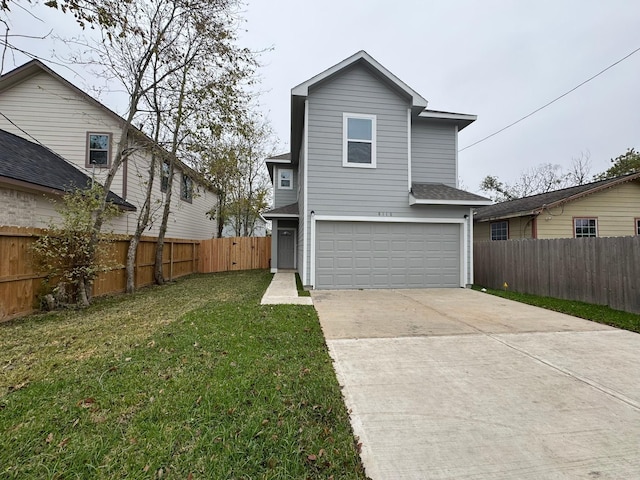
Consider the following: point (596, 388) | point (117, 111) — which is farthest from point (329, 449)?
point (117, 111)

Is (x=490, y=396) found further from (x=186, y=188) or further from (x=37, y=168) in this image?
(x=186, y=188)

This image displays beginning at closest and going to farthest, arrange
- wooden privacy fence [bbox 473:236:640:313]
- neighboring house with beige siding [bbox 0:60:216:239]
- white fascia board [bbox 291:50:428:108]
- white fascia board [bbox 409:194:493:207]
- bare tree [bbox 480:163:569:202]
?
wooden privacy fence [bbox 473:236:640:313]
white fascia board [bbox 291:50:428:108]
white fascia board [bbox 409:194:493:207]
neighboring house with beige siding [bbox 0:60:216:239]
bare tree [bbox 480:163:569:202]

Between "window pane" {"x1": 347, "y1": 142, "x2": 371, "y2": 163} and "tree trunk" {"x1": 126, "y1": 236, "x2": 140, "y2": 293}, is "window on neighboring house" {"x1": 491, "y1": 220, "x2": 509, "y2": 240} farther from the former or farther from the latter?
"tree trunk" {"x1": 126, "y1": 236, "x2": 140, "y2": 293}

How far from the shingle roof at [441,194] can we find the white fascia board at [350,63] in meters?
2.59

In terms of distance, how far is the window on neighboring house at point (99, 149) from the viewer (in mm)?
11180

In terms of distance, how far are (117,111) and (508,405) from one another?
1339cm

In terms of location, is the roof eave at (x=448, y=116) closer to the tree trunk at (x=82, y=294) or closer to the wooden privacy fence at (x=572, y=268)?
the wooden privacy fence at (x=572, y=268)

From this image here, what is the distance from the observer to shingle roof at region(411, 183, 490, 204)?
916cm

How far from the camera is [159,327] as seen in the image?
510cm

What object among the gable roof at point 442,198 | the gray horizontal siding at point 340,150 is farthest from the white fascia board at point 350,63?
the gable roof at point 442,198

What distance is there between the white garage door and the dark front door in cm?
660

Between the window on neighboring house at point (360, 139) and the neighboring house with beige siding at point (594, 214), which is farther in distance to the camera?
the neighboring house with beige siding at point (594, 214)

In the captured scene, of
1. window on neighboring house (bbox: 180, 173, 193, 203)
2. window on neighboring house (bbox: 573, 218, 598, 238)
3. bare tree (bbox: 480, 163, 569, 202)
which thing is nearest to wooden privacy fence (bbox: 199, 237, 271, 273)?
window on neighboring house (bbox: 180, 173, 193, 203)

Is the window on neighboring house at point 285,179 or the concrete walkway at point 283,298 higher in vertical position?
the window on neighboring house at point 285,179
